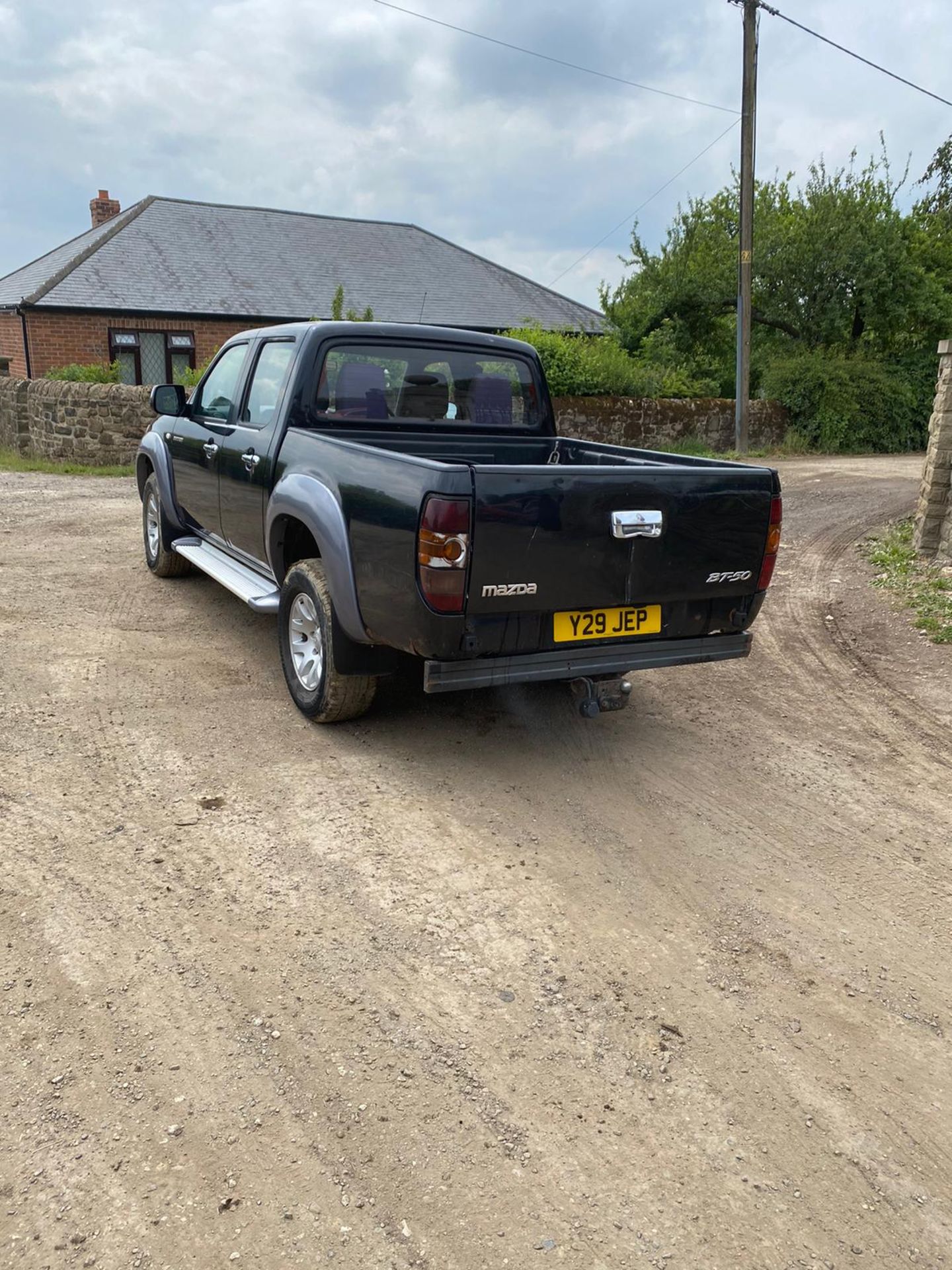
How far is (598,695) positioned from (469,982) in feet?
5.89

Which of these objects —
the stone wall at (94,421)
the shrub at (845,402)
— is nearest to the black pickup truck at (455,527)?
the stone wall at (94,421)

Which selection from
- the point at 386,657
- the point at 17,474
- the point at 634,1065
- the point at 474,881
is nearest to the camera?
the point at 634,1065

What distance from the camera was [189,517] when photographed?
7180mm

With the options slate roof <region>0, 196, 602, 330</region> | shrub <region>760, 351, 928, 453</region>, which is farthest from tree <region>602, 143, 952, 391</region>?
slate roof <region>0, 196, 602, 330</region>

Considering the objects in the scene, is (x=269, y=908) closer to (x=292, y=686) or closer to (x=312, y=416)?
(x=292, y=686)

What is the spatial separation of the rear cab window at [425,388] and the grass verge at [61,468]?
35.3ft

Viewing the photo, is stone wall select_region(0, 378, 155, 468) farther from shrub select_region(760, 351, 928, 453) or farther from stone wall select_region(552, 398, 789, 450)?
shrub select_region(760, 351, 928, 453)

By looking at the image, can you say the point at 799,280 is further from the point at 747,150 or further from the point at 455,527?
the point at 455,527

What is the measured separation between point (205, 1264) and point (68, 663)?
14.1 ft

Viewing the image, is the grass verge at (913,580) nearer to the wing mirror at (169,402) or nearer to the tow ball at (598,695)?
the tow ball at (598,695)

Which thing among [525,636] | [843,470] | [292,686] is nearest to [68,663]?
[292,686]

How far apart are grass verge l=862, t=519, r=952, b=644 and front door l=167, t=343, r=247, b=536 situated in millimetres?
4928

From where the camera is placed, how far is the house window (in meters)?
26.5

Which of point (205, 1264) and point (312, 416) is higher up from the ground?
point (312, 416)
